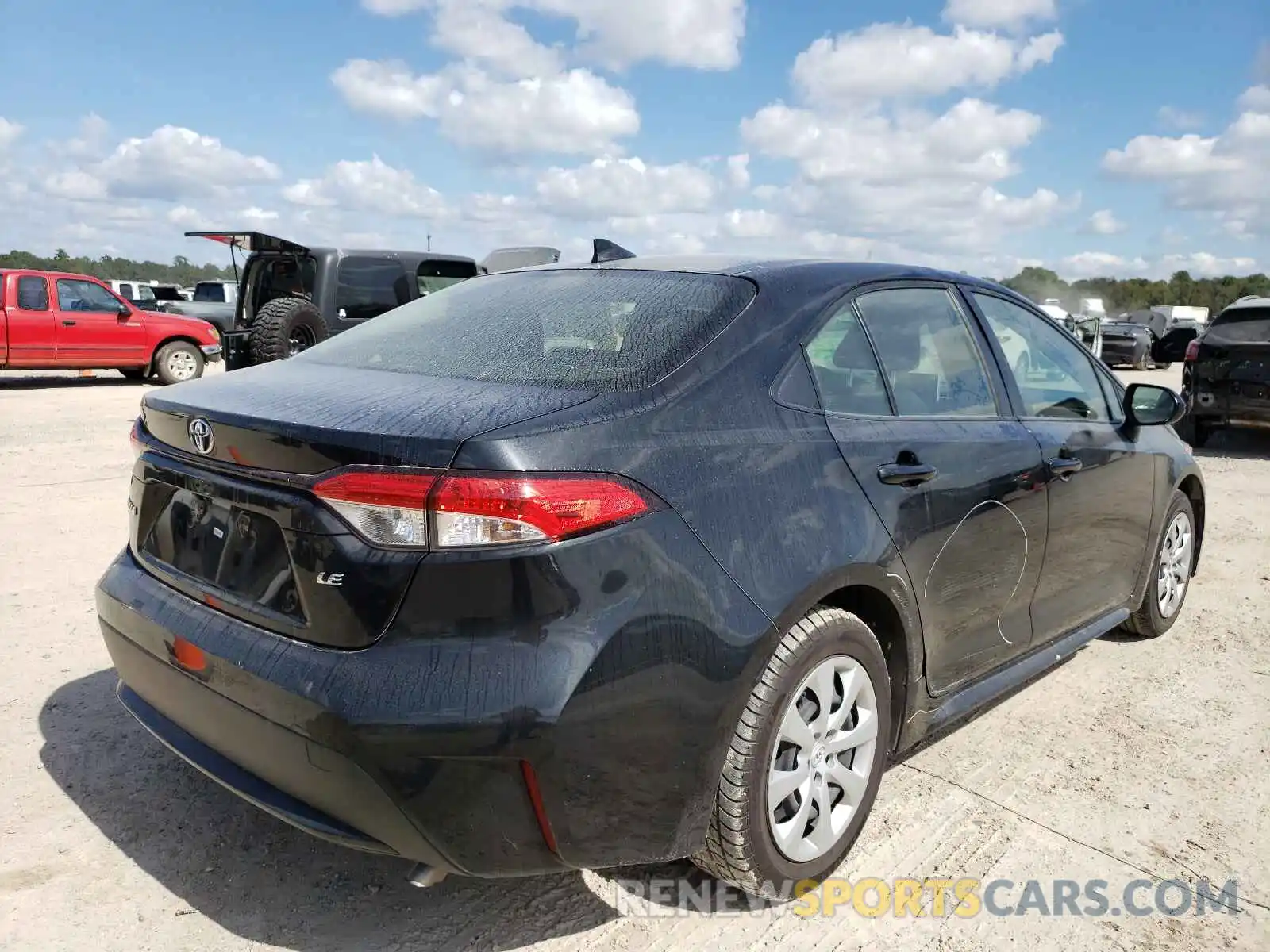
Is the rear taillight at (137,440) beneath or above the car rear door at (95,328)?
above

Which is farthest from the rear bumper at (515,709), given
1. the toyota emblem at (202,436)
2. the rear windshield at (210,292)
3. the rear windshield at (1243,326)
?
the rear windshield at (210,292)

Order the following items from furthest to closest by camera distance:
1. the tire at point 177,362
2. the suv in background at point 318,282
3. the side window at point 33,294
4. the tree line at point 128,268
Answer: the tree line at point 128,268
the tire at point 177,362
the side window at point 33,294
the suv in background at point 318,282

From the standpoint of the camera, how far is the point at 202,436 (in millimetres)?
2264

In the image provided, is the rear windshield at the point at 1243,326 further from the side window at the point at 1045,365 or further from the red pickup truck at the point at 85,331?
the red pickup truck at the point at 85,331

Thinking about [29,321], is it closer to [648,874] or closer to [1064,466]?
[648,874]

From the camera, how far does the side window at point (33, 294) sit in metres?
13.9

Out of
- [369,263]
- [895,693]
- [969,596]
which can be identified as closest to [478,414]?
[895,693]

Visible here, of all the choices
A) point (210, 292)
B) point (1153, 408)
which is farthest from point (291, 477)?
point (210, 292)

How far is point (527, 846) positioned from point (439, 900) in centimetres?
64

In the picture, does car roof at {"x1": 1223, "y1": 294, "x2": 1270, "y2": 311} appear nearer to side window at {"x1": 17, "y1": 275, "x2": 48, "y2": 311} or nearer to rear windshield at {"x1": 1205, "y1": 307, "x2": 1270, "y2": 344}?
rear windshield at {"x1": 1205, "y1": 307, "x2": 1270, "y2": 344}

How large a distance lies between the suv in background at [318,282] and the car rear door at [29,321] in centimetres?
446

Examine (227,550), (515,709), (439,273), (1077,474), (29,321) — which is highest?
(439,273)

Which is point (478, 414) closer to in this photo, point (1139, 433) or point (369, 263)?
point (1139, 433)

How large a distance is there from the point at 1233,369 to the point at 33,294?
50.2 feet
